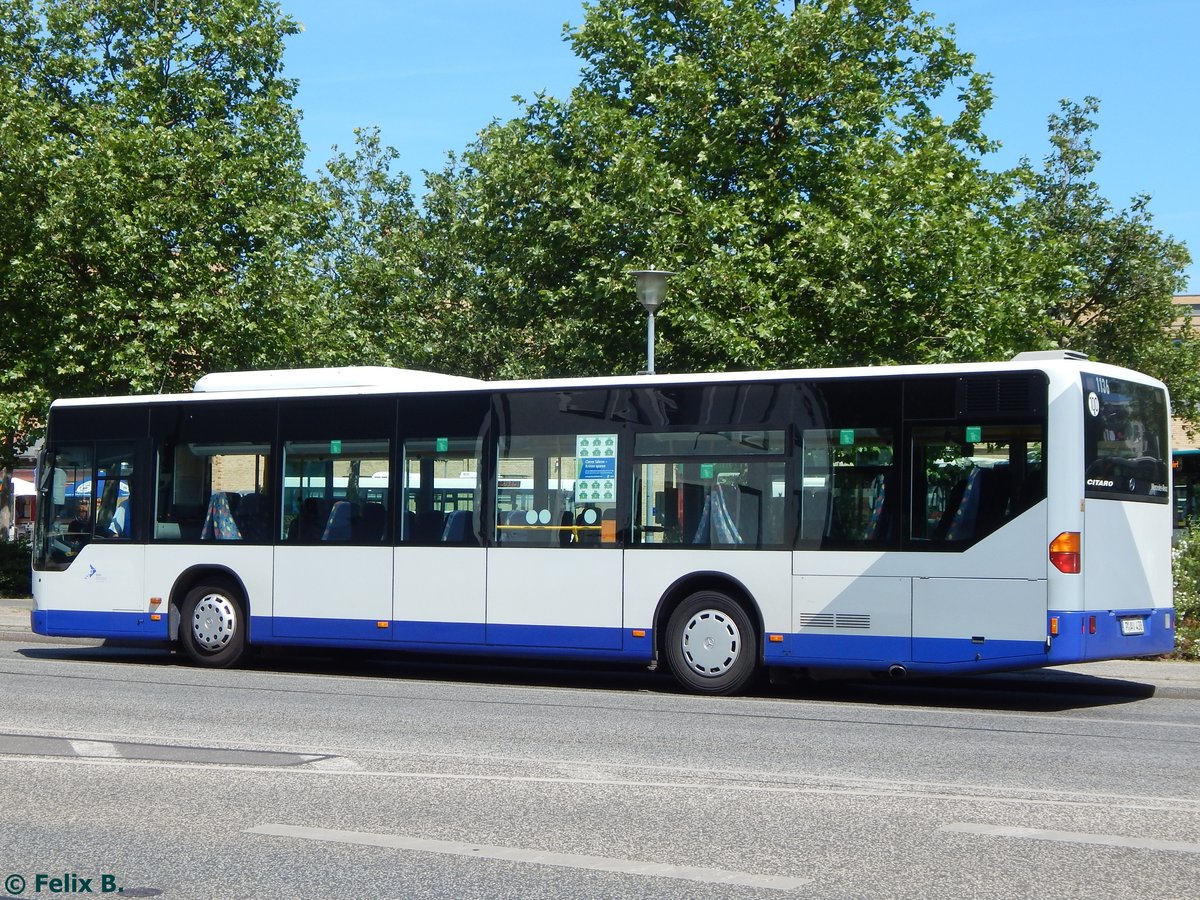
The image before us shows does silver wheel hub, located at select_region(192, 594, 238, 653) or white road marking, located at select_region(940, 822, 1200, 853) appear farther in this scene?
silver wheel hub, located at select_region(192, 594, 238, 653)

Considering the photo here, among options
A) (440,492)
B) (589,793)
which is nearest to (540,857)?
→ (589,793)

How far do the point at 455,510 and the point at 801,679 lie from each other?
12.3 feet

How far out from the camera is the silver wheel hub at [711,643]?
44.5 feet

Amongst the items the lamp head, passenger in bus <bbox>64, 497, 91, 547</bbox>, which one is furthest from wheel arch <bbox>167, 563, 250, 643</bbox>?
the lamp head

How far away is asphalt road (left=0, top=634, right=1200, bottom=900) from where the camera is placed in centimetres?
594

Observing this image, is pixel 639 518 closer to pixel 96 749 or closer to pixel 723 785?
pixel 96 749

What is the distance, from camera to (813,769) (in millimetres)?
8883

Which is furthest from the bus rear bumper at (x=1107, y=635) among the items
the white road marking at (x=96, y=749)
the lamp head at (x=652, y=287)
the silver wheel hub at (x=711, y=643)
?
the lamp head at (x=652, y=287)

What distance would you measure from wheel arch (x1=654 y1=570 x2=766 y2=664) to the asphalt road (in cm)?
52

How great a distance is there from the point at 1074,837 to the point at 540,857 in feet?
7.69

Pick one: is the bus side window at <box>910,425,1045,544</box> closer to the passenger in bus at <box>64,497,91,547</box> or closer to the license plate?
the license plate

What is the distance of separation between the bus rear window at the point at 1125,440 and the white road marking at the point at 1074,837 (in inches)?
231

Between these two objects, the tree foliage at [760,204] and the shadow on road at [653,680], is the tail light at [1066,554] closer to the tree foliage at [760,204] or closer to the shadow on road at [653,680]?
the shadow on road at [653,680]

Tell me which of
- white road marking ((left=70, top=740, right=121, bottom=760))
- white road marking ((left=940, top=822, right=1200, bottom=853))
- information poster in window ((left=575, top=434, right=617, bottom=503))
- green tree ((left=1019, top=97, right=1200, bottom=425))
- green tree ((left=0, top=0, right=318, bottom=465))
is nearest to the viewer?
white road marking ((left=940, top=822, right=1200, bottom=853))
